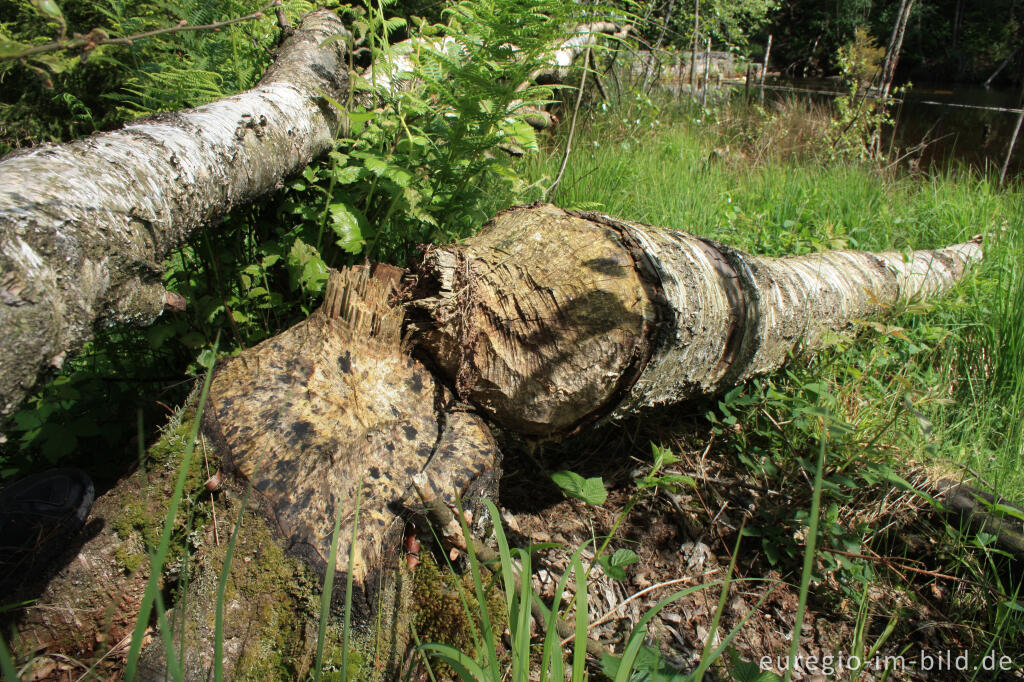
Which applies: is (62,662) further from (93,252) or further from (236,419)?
(93,252)

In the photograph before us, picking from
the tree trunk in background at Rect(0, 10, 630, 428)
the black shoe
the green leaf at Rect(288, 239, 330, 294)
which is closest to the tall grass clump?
the green leaf at Rect(288, 239, 330, 294)

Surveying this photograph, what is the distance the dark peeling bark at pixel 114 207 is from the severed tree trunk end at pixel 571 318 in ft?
2.16

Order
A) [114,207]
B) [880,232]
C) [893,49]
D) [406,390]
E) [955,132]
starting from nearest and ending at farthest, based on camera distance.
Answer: [114,207]
[406,390]
[880,232]
[893,49]
[955,132]

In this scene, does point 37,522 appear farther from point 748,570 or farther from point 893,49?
point 893,49

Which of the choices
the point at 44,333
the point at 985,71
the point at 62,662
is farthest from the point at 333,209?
the point at 985,71

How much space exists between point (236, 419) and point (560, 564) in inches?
43.1

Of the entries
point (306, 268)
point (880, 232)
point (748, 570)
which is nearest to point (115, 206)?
point (306, 268)

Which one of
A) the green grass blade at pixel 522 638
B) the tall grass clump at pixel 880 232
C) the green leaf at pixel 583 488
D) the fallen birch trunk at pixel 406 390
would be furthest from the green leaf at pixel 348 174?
the green grass blade at pixel 522 638

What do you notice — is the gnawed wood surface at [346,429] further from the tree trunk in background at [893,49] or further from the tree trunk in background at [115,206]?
the tree trunk in background at [893,49]

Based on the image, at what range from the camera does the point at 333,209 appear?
1881 millimetres

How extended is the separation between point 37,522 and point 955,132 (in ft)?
41.1

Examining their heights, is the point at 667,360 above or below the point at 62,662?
above

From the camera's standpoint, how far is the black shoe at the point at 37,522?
4.08ft

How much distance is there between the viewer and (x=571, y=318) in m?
1.64
